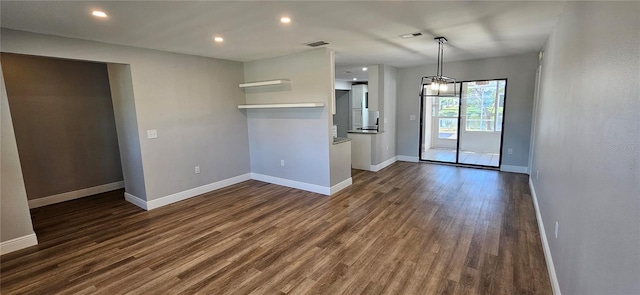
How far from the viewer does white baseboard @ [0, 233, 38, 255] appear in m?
2.93

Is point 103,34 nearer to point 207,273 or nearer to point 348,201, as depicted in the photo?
point 207,273

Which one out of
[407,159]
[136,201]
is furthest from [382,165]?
[136,201]

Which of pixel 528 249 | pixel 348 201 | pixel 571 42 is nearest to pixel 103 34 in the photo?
pixel 348 201

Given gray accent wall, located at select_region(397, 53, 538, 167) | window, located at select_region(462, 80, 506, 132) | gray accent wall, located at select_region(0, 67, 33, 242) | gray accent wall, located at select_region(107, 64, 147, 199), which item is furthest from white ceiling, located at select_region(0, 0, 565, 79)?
window, located at select_region(462, 80, 506, 132)

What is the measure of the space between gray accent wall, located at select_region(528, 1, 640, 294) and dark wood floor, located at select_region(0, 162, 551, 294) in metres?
0.68

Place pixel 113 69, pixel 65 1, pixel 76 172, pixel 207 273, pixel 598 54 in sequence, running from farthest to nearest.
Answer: pixel 76 172 → pixel 113 69 → pixel 207 273 → pixel 65 1 → pixel 598 54

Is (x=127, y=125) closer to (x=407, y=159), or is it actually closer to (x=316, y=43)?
(x=316, y=43)

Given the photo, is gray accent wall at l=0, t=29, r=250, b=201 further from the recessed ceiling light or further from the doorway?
the doorway

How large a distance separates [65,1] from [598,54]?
3710mm

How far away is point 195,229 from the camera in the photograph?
3.46 meters

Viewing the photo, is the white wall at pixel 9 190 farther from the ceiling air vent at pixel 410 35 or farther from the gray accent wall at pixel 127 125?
the ceiling air vent at pixel 410 35

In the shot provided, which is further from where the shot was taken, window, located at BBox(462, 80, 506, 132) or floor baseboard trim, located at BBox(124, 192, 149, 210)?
window, located at BBox(462, 80, 506, 132)

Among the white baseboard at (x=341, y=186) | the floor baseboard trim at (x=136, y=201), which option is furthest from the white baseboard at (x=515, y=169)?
the floor baseboard trim at (x=136, y=201)

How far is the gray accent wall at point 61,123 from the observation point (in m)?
4.13
